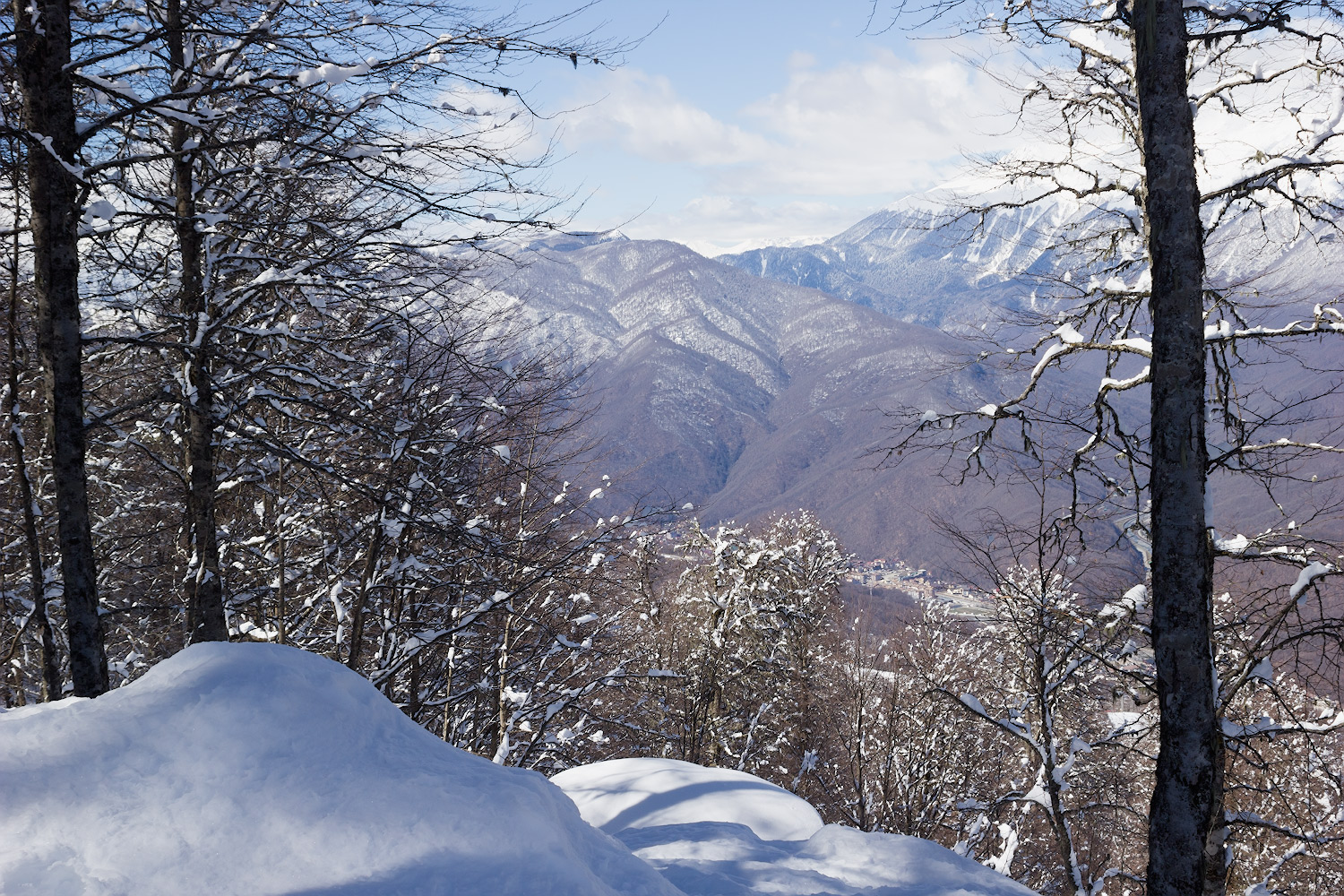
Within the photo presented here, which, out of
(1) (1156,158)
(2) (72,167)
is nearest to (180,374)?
(2) (72,167)

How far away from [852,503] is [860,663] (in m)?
181

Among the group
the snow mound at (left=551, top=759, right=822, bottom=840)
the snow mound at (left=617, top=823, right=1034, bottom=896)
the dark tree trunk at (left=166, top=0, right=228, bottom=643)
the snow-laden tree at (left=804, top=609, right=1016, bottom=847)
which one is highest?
the dark tree trunk at (left=166, top=0, right=228, bottom=643)

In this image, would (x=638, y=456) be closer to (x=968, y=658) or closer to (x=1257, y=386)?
(x=968, y=658)

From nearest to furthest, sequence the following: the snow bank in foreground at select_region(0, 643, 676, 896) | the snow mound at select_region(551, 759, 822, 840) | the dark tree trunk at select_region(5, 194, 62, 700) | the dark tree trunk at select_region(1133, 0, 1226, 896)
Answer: the snow bank in foreground at select_region(0, 643, 676, 896) < the dark tree trunk at select_region(1133, 0, 1226, 896) < the snow mound at select_region(551, 759, 822, 840) < the dark tree trunk at select_region(5, 194, 62, 700)

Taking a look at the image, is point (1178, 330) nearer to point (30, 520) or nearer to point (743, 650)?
point (30, 520)

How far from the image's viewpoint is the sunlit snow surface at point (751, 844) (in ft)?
9.74

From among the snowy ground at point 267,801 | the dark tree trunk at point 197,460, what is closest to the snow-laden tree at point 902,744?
the dark tree trunk at point 197,460

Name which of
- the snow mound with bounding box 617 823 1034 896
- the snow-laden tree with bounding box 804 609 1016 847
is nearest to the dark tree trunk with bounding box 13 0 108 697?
the snow mound with bounding box 617 823 1034 896

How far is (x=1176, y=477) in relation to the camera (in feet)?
12.9

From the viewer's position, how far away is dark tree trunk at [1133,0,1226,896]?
3.81 m

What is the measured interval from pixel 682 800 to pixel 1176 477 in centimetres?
310

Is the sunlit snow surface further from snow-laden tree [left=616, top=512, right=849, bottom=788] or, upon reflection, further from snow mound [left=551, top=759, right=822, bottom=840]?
snow-laden tree [left=616, top=512, right=849, bottom=788]

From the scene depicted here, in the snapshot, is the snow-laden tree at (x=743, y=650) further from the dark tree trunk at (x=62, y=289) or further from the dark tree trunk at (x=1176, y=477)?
the dark tree trunk at (x=62, y=289)

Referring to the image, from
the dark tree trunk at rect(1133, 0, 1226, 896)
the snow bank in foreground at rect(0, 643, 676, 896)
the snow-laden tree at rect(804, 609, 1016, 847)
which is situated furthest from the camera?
the snow-laden tree at rect(804, 609, 1016, 847)
